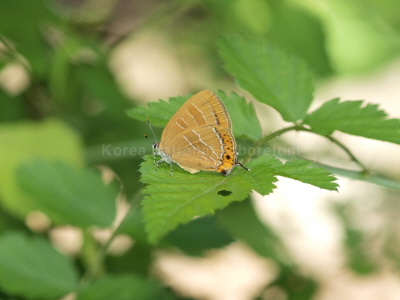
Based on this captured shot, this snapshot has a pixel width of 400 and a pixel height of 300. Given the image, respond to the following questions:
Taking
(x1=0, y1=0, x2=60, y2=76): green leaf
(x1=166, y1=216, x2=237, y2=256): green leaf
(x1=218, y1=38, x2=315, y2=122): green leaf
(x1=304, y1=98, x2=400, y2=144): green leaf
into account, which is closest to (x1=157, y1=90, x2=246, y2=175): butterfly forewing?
(x1=218, y1=38, x2=315, y2=122): green leaf

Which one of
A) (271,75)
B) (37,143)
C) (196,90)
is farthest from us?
(196,90)

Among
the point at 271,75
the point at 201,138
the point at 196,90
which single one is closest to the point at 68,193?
the point at 201,138

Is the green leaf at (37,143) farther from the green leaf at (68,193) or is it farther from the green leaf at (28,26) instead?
the green leaf at (28,26)

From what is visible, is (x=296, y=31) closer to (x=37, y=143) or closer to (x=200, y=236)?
(x=200, y=236)

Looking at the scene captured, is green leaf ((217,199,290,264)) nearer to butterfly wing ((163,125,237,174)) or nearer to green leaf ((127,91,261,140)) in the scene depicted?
butterfly wing ((163,125,237,174))

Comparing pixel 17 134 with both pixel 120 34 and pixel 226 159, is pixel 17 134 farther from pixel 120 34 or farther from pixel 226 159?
pixel 226 159

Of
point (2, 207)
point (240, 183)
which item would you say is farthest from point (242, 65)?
point (2, 207)
